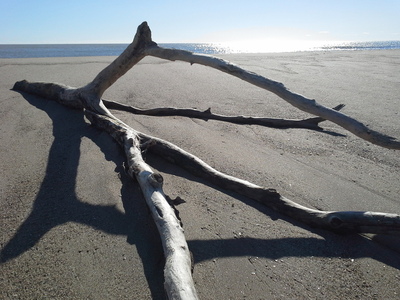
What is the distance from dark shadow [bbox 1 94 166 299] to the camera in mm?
1693

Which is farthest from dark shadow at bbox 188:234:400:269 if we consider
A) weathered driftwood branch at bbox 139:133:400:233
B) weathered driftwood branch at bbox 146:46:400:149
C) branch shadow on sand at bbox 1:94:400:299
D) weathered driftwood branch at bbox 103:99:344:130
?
weathered driftwood branch at bbox 103:99:344:130

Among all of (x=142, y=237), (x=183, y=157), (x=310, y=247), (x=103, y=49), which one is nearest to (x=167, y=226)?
(x=142, y=237)

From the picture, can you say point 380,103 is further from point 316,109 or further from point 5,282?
point 5,282

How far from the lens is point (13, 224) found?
6.27ft

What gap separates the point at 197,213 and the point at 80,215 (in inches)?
31.8

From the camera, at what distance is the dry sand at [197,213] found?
157cm

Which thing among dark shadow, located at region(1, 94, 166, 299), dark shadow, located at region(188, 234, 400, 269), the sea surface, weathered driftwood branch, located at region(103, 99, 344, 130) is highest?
the sea surface

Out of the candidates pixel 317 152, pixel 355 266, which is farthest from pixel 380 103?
pixel 355 266

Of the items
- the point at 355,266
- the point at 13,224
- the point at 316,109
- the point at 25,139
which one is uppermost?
the point at 316,109

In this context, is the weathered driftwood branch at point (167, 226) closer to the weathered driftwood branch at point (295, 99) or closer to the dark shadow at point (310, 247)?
the dark shadow at point (310, 247)

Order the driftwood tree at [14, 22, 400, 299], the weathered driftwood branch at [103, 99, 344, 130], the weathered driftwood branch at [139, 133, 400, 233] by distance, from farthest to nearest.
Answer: the weathered driftwood branch at [103, 99, 344, 130]
the weathered driftwood branch at [139, 133, 400, 233]
the driftwood tree at [14, 22, 400, 299]

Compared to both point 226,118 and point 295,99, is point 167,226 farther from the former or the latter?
point 226,118

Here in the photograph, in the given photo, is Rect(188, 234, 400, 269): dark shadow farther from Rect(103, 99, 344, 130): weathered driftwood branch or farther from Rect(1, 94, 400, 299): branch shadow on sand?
Rect(103, 99, 344, 130): weathered driftwood branch

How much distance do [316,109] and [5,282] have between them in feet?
7.81
